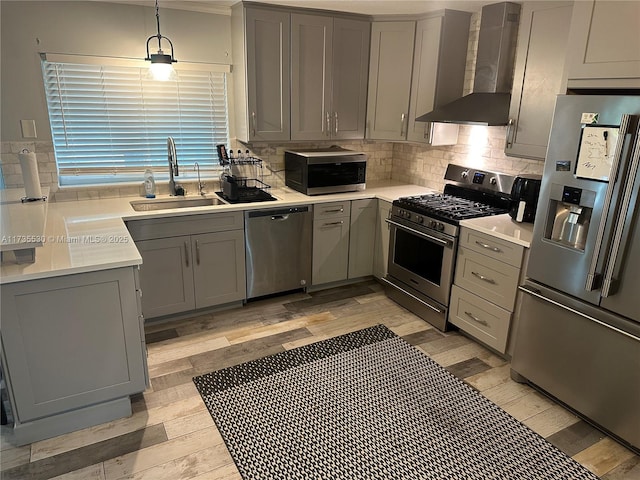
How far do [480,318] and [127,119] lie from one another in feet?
10.2

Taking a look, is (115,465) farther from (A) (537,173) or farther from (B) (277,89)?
(A) (537,173)

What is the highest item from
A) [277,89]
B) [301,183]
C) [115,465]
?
[277,89]

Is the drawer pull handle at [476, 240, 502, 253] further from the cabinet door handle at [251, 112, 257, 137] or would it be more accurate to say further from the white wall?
the white wall

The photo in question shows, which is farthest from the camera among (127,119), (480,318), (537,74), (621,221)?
(127,119)

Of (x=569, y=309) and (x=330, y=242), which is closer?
(x=569, y=309)

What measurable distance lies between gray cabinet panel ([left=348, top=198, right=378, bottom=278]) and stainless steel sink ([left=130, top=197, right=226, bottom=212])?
1196 millimetres

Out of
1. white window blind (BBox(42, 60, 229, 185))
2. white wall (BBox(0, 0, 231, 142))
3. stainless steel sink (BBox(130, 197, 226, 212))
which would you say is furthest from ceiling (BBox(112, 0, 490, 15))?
stainless steel sink (BBox(130, 197, 226, 212))

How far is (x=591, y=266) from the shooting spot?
2193 millimetres

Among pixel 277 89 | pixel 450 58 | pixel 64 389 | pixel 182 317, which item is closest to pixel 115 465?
pixel 64 389

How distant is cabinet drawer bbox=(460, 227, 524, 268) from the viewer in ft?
8.98

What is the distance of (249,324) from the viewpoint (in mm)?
3439

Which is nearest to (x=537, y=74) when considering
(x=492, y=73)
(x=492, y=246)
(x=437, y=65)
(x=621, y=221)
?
(x=492, y=73)

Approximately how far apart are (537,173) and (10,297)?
3.41 meters

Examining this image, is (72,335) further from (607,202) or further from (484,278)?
(607,202)
